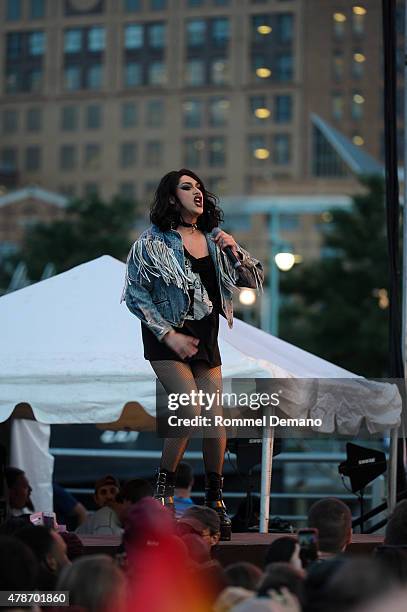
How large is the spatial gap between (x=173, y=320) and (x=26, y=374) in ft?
5.45

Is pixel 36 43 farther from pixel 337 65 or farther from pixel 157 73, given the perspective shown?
pixel 337 65

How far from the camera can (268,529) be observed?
25.2 ft

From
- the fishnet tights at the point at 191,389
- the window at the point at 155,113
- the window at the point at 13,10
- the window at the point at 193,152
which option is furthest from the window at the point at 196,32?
the fishnet tights at the point at 191,389

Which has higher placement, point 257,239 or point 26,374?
point 257,239

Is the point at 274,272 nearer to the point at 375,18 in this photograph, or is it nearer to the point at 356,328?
the point at 356,328

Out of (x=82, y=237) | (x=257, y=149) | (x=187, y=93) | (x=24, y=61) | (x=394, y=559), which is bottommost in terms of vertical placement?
(x=394, y=559)

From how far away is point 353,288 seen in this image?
3934cm

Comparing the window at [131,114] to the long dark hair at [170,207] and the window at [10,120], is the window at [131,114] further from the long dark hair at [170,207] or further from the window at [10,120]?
the long dark hair at [170,207]

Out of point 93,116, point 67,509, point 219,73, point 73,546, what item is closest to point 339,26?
point 219,73

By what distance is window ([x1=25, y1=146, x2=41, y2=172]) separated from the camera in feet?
377

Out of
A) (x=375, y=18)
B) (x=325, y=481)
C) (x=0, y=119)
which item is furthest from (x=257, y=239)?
(x=325, y=481)

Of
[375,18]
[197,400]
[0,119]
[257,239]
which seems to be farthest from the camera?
[0,119]

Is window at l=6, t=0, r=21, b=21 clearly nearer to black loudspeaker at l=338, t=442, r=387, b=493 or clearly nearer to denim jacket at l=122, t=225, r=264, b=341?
black loudspeaker at l=338, t=442, r=387, b=493

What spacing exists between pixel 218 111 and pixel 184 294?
4149 inches
